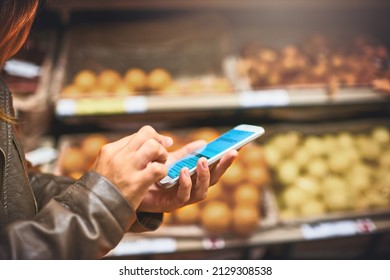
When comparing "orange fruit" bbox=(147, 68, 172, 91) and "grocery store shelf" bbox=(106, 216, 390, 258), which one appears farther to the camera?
"orange fruit" bbox=(147, 68, 172, 91)

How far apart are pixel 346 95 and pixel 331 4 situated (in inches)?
24.5

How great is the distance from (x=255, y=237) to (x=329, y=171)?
520 mm

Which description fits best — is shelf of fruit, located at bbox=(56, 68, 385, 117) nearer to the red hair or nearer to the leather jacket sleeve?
the red hair

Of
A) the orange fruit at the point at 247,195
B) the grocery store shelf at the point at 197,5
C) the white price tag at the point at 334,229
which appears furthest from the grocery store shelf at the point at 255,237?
the grocery store shelf at the point at 197,5

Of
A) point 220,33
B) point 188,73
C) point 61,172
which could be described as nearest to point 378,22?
point 220,33

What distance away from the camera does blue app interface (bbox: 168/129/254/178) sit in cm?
81

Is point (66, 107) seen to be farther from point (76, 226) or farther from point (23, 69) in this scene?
point (76, 226)

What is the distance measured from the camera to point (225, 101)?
1519mm

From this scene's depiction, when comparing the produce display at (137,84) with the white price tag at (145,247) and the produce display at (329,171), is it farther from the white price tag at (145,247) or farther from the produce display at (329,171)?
the white price tag at (145,247)

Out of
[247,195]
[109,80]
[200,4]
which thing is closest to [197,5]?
[200,4]

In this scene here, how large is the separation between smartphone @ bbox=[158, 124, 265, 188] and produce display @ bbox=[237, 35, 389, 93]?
0.85m

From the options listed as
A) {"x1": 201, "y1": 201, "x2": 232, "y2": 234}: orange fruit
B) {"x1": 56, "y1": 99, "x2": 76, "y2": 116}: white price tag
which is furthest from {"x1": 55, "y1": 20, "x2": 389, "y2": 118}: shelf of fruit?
{"x1": 201, "y1": 201, "x2": 232, "y2": 234}: orange fruit

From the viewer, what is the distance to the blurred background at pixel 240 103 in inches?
58.9
